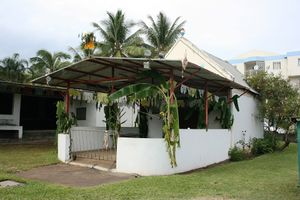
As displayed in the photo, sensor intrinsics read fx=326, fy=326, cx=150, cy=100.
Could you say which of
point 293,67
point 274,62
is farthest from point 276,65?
point 293,67

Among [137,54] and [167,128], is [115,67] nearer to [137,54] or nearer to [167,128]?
[167,128]

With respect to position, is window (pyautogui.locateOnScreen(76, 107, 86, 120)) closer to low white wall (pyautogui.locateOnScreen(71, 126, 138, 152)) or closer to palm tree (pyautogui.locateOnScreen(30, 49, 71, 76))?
low white wall (pyautogui.locateOnScreen(71, 126, 138, 152))

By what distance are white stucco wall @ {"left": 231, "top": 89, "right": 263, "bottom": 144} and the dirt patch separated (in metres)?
7.52

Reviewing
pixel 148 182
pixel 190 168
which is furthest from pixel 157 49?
pixel 148 182

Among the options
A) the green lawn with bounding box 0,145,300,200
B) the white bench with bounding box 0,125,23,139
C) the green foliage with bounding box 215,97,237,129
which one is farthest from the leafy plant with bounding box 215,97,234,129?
the white bench with bounding box 0,125,23,139

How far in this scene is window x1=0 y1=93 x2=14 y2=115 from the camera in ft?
64.3

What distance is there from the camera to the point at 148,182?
8141 mm

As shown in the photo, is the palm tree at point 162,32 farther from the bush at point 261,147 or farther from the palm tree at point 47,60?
the bush at point 261,147

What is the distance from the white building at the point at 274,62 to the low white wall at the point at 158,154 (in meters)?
30.1

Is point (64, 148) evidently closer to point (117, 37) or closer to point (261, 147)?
point (261, 147)

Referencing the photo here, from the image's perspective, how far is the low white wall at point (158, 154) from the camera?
9.52 metres

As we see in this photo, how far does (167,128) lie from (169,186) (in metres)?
2.23

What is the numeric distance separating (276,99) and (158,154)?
11433mm

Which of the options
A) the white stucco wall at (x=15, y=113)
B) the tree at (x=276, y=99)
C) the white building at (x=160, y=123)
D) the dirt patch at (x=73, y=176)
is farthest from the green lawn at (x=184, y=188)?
the white stucco wall at (x=15, y=113)
